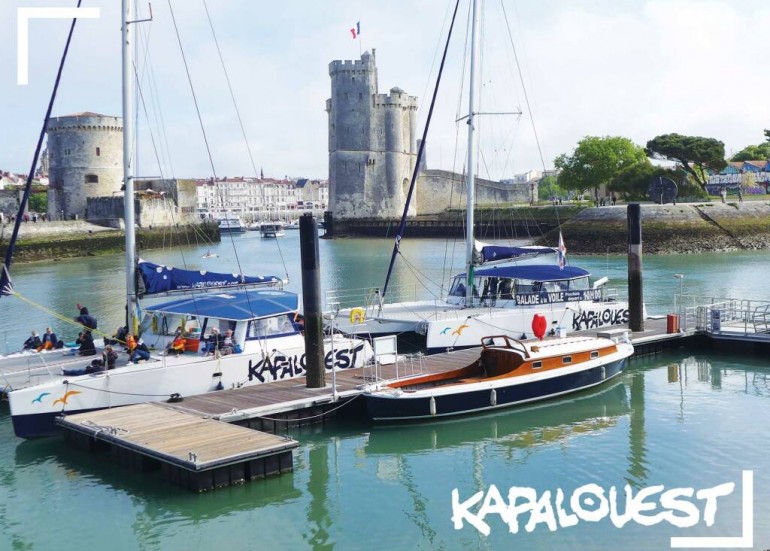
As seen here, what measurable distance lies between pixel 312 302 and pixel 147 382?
3.08 metres

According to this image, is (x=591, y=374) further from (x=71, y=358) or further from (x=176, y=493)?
(x=71, y=358)

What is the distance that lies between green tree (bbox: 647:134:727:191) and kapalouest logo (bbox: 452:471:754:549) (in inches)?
2487

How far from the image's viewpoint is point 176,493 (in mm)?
12320

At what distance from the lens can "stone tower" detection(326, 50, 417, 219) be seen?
88688 mm

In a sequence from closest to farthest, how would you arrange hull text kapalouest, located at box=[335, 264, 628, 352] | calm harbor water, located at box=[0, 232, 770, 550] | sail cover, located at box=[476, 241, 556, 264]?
calm harbor water, located at box=[0, 232, 770, 550] → hull text kapalouest, located at box=[335, 264, 628, 352] → sail cover, located at box=[476, 241, 556, 264]

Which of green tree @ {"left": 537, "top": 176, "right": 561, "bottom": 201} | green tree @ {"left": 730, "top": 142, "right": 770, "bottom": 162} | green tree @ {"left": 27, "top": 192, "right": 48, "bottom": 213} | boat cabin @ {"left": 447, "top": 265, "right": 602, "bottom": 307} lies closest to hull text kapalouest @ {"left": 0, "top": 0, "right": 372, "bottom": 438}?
boat cabin @ {"left": 447, "top": 265, "right": 602, "bottom": 307}

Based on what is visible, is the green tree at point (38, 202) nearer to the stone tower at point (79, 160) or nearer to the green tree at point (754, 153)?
the stone tower at point (79, 160)

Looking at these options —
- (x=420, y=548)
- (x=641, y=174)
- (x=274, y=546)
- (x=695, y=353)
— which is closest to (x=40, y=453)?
(x=274, y=546)

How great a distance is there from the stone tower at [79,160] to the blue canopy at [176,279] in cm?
6263

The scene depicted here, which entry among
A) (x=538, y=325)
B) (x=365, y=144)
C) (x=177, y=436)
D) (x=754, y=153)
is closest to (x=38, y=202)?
(x=365, y=144)

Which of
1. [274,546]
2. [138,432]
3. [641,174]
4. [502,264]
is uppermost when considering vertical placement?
[641,174]

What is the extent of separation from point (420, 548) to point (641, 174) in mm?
65732

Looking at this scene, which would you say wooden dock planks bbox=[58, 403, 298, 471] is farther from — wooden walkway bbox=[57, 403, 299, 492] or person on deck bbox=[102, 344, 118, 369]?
person on deck bbox=[102, 344, 118, 369]

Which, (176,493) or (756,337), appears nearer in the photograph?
(176,493)
